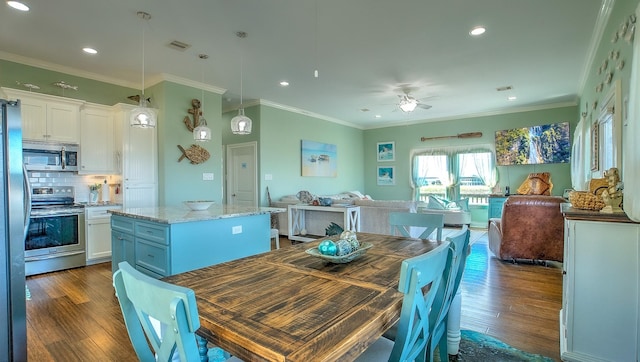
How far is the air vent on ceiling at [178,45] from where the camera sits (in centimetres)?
365

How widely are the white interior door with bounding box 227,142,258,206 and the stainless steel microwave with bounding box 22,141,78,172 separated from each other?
2.97 m

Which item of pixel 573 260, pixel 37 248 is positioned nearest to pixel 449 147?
pixel 573 260

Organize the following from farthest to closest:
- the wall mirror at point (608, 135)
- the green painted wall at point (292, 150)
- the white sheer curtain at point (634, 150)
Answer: the green painted wall at point (292, 150) → the wall mirror at point (608, 135) → the white sheer curtain at point (634, 150)

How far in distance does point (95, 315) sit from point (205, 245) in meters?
1.14

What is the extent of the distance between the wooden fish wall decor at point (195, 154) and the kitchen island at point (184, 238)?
1.77 meters

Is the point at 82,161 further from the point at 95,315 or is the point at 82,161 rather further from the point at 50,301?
the point at 95,315

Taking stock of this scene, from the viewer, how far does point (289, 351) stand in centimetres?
75

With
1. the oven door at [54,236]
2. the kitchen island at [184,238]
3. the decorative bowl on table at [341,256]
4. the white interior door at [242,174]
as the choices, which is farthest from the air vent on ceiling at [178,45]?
the decorative bowl on table at [341,256]

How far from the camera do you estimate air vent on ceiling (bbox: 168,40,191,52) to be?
12.0ft

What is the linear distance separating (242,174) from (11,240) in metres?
5.37

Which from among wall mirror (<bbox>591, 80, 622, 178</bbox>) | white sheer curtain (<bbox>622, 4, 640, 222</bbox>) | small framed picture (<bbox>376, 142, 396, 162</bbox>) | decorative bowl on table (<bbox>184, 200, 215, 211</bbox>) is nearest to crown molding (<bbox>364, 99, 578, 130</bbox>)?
small framed picture (<bbox>376, 142, 396, 162</bbox>)

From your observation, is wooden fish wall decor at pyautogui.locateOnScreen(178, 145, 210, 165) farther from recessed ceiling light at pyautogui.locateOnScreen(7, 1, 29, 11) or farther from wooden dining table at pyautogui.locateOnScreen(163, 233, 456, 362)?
wooden dining table at pyautogui.locateOnScreen(163, 233, 456, 362)

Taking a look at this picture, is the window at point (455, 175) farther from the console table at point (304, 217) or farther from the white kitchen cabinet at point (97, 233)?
the white kitchen cabinet at point (97, 233)

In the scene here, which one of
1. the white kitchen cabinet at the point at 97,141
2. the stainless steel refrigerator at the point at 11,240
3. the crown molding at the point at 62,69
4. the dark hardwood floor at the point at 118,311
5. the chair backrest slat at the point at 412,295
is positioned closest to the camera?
the chair backrest slat at the point at 412,295
